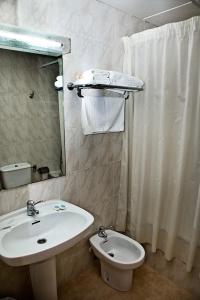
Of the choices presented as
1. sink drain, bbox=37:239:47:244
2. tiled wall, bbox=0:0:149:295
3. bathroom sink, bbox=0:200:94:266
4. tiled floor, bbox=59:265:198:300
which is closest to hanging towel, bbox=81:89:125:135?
tiled wall, bbox=0:0:149:295

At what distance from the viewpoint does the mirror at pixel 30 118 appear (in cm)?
141

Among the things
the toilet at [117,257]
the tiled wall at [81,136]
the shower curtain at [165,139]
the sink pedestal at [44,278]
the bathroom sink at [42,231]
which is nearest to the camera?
the bathroom sink at [42,231]

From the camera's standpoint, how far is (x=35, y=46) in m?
1.33

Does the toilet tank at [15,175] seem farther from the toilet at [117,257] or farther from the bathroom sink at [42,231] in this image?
the toilet at [117,257]

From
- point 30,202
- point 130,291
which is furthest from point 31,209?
point 130,291

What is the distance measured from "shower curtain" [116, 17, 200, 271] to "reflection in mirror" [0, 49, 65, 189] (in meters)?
0.71

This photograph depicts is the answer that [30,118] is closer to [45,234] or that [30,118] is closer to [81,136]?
[81,136]

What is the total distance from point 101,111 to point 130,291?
1.57m

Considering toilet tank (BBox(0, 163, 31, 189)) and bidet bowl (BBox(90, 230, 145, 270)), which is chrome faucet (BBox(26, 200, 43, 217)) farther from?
bidet bowl (BBox(90, 230, 145, 270))

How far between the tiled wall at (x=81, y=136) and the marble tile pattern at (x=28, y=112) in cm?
12

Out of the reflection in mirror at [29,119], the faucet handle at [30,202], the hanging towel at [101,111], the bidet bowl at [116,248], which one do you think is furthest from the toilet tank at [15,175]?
the bidet bowl at [116,248]

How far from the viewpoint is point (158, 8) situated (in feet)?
5.85

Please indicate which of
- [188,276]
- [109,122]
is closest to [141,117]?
[109,122]

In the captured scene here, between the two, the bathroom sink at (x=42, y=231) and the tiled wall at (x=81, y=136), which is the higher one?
the tiled wall at (x=81, y=136)
